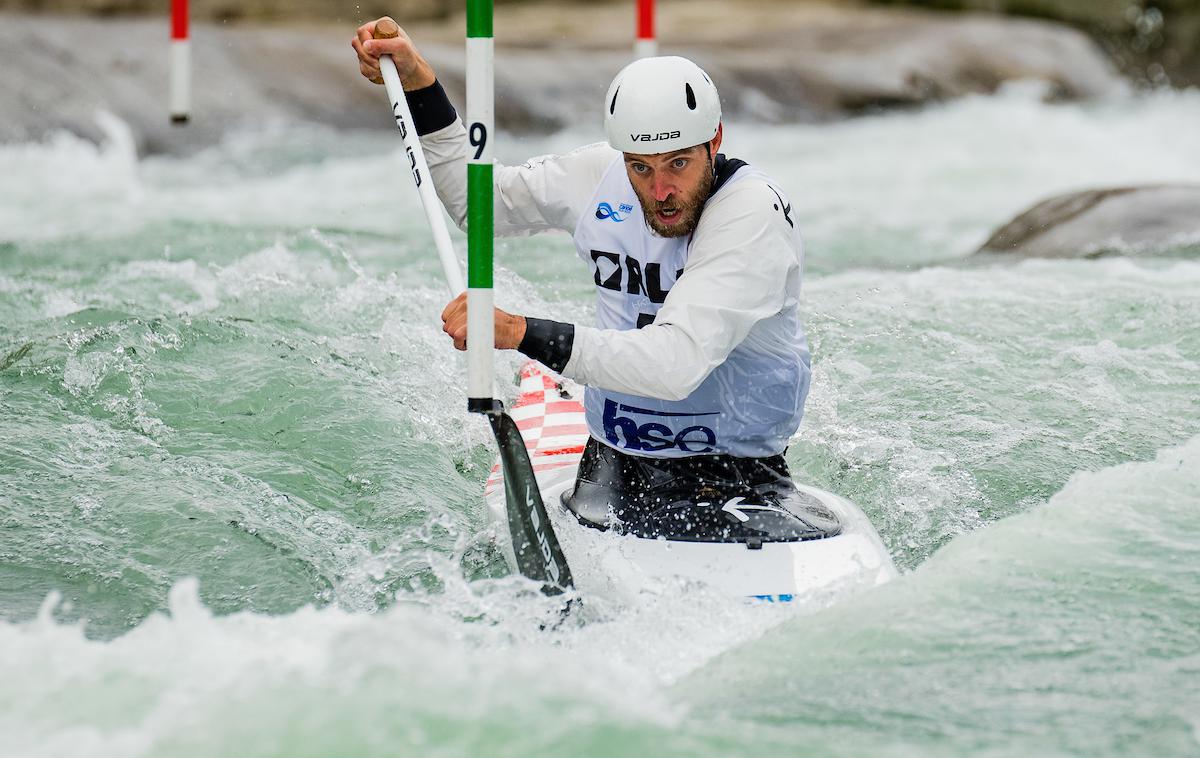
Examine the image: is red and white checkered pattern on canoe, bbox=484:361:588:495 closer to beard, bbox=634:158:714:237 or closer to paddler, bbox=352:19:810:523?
paddler, bbox=352:19:810:523

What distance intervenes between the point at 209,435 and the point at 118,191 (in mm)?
4940

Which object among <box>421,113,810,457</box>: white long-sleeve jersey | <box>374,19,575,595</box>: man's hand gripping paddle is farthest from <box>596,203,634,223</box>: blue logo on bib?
<box>374,19,575,595</box>: man's hand gripping paddle

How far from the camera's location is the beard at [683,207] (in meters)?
3.59

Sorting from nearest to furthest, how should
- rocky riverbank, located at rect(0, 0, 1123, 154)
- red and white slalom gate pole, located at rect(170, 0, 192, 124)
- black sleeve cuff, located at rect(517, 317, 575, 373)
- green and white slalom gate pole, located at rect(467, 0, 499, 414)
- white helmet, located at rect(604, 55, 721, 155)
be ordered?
green and white slalom gate pole, located at rect(467, 0, 499, 414)
black sleeve cuff, located at rect(517, 317, 575, 373)
white helmet, located at rect(604, 55, 721, 155)
red and white slalom gate pole, located at rect(170, 0, 192, 124)
rocky riverbank, located at rect(0, 0, 1123, 154)

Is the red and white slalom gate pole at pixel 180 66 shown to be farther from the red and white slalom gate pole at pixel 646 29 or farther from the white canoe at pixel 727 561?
the white canoe at pixel 727 561

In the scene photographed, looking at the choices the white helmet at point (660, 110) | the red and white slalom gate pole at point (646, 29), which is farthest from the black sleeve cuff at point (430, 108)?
the red and white slalom gate pole at point (646, 29)

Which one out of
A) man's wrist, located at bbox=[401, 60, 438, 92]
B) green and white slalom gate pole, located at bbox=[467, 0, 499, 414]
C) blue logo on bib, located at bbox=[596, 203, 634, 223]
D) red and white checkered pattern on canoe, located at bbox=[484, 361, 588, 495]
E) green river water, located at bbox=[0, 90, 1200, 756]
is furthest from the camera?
red and white checkered pattern on canoe, located at bbox=[484, 361, 588, 495]

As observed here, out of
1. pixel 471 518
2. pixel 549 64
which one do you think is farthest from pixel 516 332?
pixel 549 64

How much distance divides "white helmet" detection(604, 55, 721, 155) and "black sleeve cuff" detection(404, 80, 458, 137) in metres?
0.74

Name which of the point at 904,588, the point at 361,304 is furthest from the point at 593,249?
the point at 361,304

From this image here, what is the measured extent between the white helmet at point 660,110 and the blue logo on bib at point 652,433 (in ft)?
2.22

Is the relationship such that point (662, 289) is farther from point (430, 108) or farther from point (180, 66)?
point (180, 66)

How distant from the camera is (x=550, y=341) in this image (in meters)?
3.36

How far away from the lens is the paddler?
3400mm
